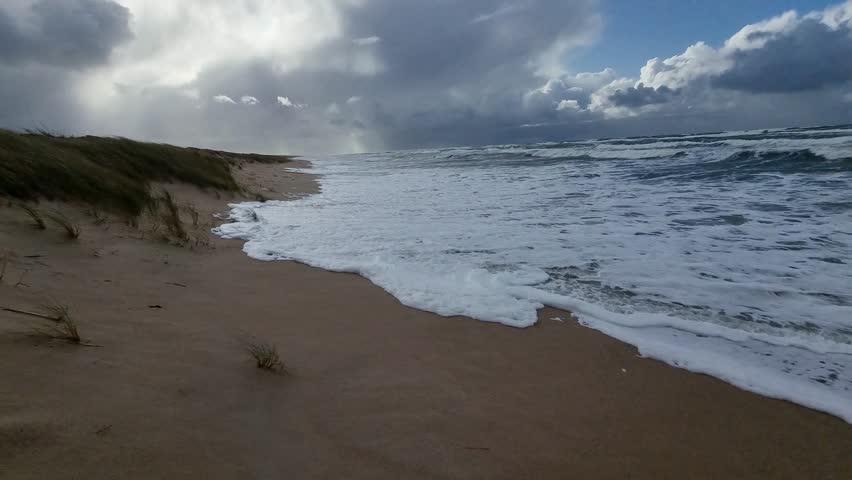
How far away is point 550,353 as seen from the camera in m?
2.88

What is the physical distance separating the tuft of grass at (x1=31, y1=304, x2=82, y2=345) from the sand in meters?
0.06

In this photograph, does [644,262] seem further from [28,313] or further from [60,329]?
[28,313]

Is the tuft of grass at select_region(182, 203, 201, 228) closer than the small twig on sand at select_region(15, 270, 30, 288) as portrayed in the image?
No

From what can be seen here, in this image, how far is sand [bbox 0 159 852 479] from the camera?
160 cm

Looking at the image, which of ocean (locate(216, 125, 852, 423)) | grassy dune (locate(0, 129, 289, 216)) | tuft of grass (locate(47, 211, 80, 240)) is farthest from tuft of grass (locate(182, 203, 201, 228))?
tuft of grass (locate(47, 211, 80, 240))

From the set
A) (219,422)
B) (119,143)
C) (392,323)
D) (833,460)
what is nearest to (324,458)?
(219,422)

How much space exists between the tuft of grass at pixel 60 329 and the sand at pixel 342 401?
0.19 ft

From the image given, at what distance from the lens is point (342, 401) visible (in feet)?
6.97

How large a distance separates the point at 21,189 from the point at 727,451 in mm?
6127

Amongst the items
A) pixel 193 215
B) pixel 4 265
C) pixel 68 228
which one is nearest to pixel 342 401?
pixel 4 265

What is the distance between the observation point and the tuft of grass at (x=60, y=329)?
2.05 meters

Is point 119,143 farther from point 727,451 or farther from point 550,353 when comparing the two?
point 727,451

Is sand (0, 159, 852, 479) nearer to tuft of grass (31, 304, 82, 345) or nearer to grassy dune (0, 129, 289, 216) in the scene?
tuft of grass (31, 304, 82, 345)

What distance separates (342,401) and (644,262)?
4071 mm
